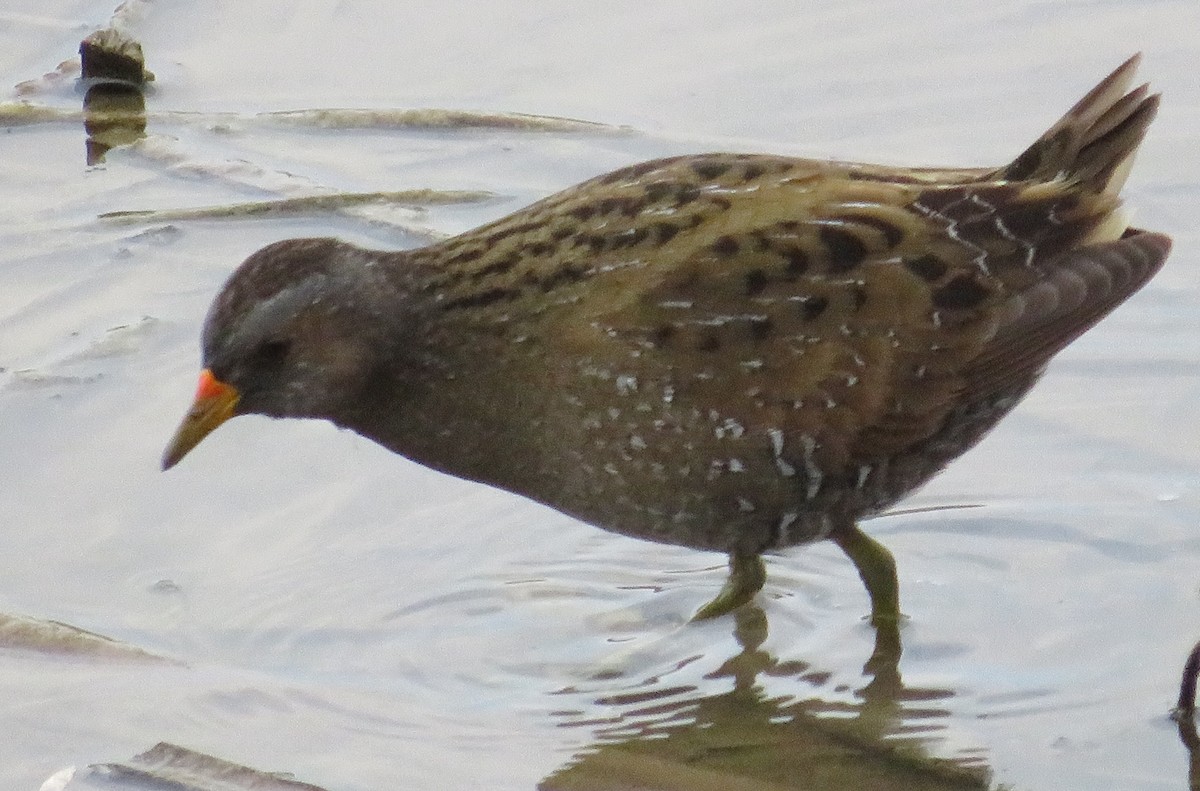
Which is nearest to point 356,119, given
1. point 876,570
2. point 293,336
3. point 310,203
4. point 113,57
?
point 310,203

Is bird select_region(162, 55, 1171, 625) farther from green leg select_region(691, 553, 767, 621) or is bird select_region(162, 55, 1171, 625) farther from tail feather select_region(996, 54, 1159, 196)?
green leg select_region(691, 553, 767, 621)

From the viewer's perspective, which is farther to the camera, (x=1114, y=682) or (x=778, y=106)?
(x=778, y=106)

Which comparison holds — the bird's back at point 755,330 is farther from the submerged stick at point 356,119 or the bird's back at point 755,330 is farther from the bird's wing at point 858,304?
the submerged stick at point 356,119

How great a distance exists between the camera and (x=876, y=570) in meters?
5.87

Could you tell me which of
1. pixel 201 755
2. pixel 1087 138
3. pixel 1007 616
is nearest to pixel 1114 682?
pixel 1007 616


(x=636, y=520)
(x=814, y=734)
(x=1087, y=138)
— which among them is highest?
(x=1087, y=138)

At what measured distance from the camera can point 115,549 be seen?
615 cm

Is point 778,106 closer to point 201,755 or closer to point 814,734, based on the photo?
point 814,734

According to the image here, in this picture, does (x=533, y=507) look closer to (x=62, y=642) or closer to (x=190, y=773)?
(x=62, y=642)

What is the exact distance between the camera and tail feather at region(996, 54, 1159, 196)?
595 cm

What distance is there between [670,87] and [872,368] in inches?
112

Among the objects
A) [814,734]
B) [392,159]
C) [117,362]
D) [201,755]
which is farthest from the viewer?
[392,159]

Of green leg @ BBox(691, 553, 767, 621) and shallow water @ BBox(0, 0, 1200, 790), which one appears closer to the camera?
shallow water @ BBox(0, 0, 1200, 790)

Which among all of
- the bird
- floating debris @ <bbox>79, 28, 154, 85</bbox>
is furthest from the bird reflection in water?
floating debris @ <bbox>79, 28, 154, 85</bbox>
